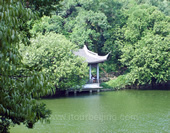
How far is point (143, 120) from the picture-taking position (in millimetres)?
12844

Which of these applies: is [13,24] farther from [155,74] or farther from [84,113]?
[155,74]

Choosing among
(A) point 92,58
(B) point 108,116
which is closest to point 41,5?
(B) point 108,116

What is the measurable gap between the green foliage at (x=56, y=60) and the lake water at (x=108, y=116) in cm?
218

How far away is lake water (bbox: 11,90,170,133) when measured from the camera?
1138cm

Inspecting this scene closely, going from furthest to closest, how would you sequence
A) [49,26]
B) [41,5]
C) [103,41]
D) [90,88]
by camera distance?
[103,41], [49,26], [90,88], [41,5]

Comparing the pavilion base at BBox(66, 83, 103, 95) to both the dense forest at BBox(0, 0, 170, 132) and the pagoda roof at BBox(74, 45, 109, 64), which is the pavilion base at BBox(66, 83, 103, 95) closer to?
the dense forest at BBox(0, 0, 170, 132)

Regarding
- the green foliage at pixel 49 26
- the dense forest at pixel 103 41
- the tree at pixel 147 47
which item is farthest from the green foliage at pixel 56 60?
the green foliage at pixel 49 26

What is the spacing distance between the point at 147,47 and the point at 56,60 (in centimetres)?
855

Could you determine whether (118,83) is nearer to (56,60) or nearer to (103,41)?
(103,41)

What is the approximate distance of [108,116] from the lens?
13680 mm

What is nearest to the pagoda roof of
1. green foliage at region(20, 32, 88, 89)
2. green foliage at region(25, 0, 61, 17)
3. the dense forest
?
the dense forest

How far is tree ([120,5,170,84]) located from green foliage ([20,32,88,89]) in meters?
5.66

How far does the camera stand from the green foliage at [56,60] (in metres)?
19.3

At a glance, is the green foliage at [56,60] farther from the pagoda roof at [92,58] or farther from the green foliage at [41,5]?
the green foliage at [41,5]
